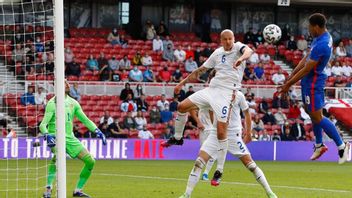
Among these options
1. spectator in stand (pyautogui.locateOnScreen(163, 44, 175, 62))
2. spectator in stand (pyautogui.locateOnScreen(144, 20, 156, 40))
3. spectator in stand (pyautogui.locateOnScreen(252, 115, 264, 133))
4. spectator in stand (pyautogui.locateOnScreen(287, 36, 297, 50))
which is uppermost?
spectator in stand (pyautogui.locateOnScreen(144, 20, 156, 40))

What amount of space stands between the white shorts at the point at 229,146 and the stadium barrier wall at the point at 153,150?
14.0m

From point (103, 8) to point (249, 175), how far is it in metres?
21.5

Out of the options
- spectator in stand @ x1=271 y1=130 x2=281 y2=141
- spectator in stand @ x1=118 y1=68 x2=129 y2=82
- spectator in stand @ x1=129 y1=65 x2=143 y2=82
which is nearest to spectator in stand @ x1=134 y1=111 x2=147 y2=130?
spectator in stand @ x1=129 y1=65 x2=143 y2=82

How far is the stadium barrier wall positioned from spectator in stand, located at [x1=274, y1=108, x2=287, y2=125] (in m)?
2.53

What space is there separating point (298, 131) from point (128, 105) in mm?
6531

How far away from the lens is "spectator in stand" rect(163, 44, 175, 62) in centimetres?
3869

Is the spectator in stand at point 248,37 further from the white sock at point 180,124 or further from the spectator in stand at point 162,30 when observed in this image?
the white sock at point 180,124

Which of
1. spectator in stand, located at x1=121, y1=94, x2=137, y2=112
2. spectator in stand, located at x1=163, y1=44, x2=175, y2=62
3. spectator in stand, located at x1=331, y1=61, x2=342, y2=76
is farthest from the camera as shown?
spectator in stand, located at x1=331, y1=61, x2=342, y2=76

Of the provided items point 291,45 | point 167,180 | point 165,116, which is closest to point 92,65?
point 165,116

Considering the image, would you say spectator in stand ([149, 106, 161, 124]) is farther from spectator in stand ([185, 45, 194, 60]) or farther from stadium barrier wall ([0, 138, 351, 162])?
spectator in stand ([185, 45, 194, 60])

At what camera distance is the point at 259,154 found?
3228cm

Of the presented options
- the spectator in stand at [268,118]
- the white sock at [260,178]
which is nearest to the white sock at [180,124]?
the white sock at [260,178]

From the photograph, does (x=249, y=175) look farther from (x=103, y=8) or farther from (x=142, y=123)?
(x=103, y=8)

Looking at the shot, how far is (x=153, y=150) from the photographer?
103 feet
